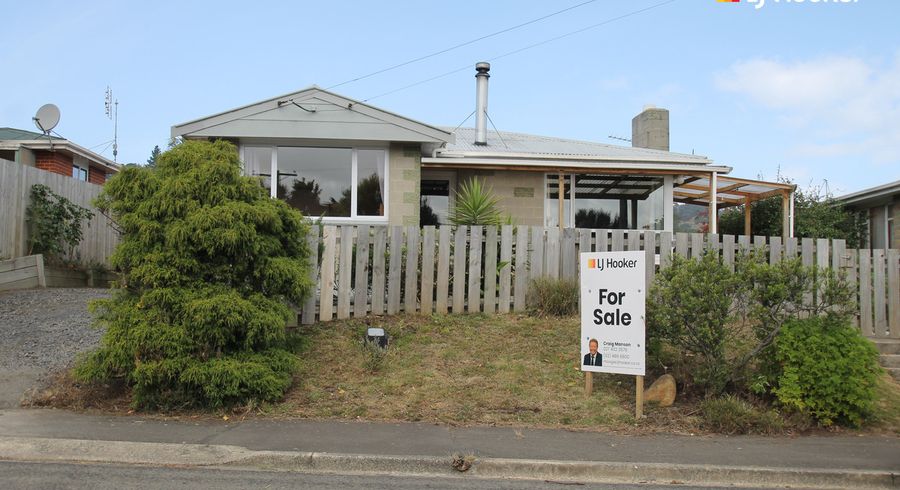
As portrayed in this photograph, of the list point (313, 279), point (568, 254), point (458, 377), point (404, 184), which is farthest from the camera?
A: point (404, 184)

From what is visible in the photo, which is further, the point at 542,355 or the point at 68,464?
the point at 542,355

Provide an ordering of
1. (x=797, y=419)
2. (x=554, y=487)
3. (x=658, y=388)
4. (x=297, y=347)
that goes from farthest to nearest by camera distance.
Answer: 1. (x=297, y=347)
2. (x=658, y=388)
3. (x=797, y=419)
4. (x=554, y=487)

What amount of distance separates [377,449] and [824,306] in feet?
16.4

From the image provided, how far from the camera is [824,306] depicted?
24.2ft

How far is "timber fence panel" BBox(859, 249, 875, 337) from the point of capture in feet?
32.2

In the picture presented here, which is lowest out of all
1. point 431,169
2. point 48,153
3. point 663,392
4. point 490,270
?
point 663,392

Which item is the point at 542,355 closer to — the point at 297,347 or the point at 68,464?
the point at 297,347

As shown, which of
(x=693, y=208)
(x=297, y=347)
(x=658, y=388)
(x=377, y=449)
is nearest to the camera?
(x=377, y=449)

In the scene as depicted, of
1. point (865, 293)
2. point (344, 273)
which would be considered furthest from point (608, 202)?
point (344, 273)

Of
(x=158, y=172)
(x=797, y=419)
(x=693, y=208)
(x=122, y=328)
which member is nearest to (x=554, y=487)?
(x=797, y=419)

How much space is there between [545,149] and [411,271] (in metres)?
7.69

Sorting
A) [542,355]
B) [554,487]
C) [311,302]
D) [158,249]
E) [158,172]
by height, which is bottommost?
[554,487]

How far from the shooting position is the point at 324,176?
13453 mm

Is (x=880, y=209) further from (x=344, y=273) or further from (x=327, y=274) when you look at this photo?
(x=327, y=274)
